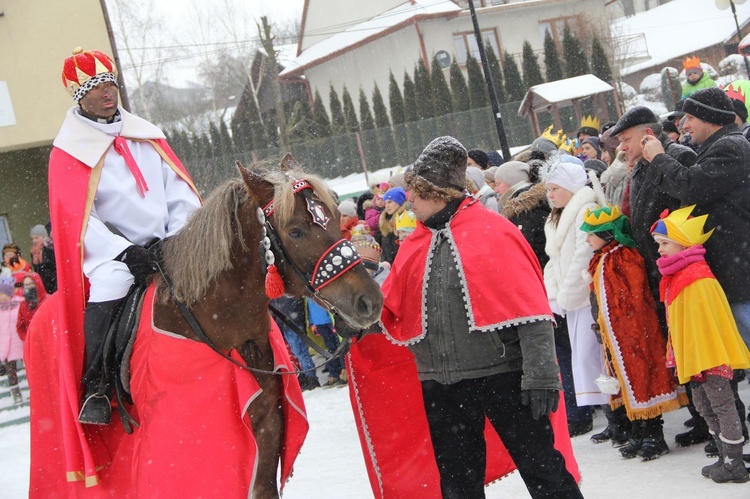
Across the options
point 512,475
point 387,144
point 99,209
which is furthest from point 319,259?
point 387,144

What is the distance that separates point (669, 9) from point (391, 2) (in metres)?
23.4

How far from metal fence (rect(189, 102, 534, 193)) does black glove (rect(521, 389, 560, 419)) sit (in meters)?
20.6

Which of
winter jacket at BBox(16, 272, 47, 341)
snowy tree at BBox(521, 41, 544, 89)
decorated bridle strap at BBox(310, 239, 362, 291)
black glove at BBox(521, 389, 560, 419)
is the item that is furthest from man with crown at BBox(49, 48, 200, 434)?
snowy tree at BBox(521, 41, 544, 89)

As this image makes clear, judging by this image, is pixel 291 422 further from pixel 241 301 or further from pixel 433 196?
pixel 433 196

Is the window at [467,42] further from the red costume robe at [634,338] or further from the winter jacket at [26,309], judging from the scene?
the red costume robe at [634,338]

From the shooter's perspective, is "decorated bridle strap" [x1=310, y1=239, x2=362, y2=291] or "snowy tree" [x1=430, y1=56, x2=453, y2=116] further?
"snowy tree" [x1=430, y1=56, x2=453, y2=116]

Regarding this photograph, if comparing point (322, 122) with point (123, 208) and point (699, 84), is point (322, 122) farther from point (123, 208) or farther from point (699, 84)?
point (123, 208)

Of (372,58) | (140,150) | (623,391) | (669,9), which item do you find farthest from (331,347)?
(669,9)

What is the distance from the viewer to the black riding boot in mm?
3768

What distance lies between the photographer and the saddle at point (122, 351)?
3.77 metres

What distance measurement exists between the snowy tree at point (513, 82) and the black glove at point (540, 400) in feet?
83.4

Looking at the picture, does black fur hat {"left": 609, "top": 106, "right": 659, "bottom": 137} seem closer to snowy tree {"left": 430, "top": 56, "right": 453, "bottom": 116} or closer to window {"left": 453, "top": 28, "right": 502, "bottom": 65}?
snowy tree {"left": 430, "top": 56, "right": 453, "bottom": 116}

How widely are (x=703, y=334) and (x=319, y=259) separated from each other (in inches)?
97.5

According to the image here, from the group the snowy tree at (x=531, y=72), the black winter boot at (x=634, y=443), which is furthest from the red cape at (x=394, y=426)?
the snowy tree at (x=531, y=72)
